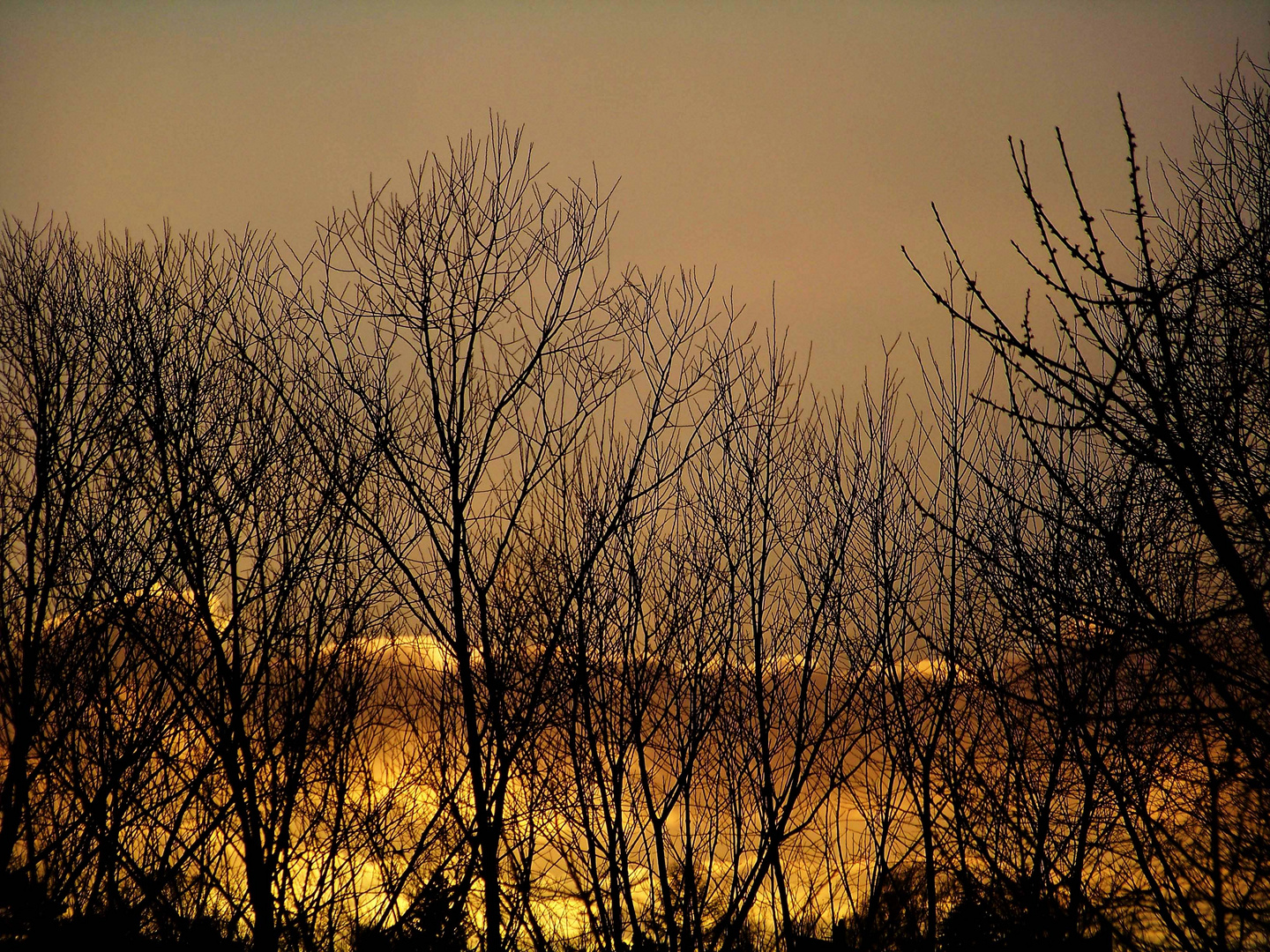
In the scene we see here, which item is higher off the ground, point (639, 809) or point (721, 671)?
point (721, 671)

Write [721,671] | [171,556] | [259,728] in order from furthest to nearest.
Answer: [721,671] → [259,728] → [171,556]

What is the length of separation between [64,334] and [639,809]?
605cm

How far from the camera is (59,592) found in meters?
6.49

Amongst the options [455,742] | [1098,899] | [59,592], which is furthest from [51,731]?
[1098,899]

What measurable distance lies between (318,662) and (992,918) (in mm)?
5705

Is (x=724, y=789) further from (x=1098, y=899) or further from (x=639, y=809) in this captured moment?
(x=1098, y=899)

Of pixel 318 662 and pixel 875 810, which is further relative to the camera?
pixel 875 810

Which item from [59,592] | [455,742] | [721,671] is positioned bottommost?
[455,742]

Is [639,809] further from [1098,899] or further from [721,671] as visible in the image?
[1098,899]

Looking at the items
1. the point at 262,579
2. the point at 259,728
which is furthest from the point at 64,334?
the point at 259,728

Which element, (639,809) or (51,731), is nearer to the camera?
(51,731)

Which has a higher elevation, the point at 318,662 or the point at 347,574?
the point at 347,574

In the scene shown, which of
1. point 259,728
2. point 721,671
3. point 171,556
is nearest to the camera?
point 171,556

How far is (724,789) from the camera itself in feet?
24.8
